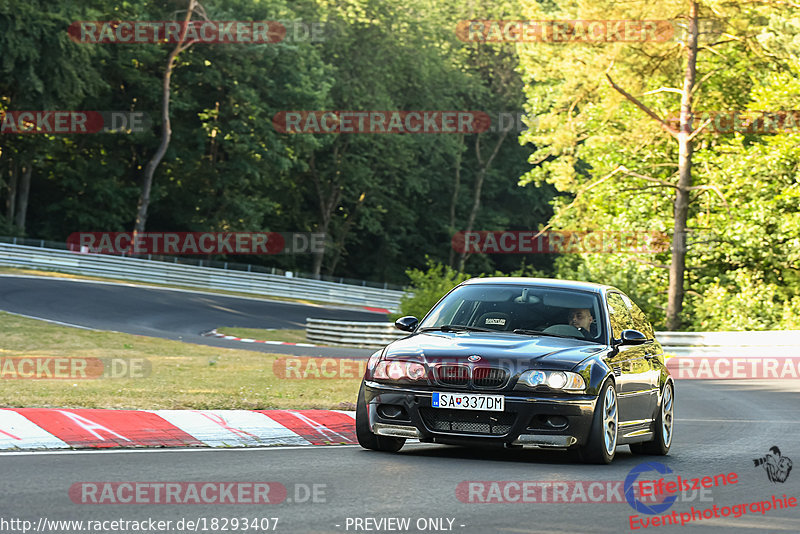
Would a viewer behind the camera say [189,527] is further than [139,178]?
No

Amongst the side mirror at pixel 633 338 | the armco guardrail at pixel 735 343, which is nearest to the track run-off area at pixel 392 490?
the side mirror at pixel 633 338

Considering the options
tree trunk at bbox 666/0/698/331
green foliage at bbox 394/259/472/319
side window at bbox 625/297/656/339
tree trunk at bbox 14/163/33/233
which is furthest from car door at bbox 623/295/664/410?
tree trunk at bbox 14/163/33/233

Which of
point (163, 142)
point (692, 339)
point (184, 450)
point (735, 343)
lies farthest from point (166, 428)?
point (163, 142)

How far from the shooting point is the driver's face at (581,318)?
421 inches

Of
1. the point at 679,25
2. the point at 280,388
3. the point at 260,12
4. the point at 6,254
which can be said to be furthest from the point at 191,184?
the point at 280,388

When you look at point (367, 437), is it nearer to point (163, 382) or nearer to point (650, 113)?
point (163, 382)

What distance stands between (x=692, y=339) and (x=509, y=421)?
22.1 m

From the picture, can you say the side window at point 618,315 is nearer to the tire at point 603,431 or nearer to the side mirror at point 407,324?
the tire at point 603,431

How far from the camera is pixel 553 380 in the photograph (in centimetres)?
947

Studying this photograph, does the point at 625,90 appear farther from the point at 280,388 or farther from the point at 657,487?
the point at 657,487

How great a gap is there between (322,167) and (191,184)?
34.2 feet

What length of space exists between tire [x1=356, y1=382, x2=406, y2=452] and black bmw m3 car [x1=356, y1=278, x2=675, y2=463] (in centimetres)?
1

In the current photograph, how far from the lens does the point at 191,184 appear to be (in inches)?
2478

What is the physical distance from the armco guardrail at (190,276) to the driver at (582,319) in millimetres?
38671
